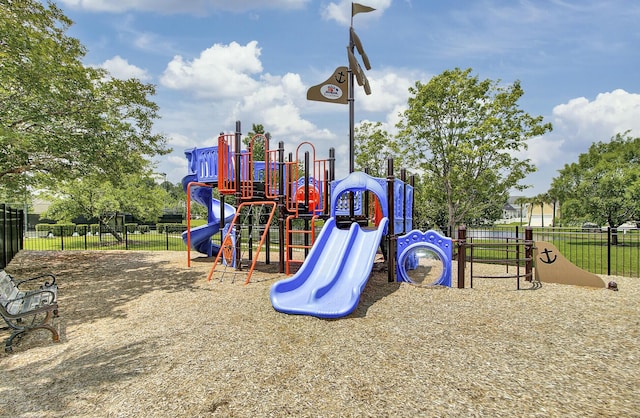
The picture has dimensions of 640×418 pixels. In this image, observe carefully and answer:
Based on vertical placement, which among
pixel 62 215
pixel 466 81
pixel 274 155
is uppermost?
pixel 466 81

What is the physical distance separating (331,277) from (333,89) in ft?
18.8

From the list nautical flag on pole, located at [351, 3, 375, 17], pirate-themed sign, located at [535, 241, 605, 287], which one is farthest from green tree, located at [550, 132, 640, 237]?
nautical flag on pole, located at [351, 3, 375, 17]

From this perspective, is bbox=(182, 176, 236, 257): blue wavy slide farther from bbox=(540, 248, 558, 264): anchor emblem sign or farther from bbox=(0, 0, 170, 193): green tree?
bbox=(540, 248, 558, 264): anchor emblem sign

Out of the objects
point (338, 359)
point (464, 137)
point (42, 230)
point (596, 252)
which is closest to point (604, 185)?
point (596, 252)

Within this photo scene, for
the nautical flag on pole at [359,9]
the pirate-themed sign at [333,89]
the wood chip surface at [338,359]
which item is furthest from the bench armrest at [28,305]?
the nautical flag on pole at [359,9]

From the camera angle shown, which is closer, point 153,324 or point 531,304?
point 153,324

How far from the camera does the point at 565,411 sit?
320 centimetres

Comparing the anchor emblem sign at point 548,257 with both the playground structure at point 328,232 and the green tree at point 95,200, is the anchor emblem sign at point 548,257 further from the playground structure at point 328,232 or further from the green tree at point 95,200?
the green tree at point 95,200

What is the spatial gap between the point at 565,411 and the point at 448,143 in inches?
575

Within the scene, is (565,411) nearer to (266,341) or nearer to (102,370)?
(266,341)

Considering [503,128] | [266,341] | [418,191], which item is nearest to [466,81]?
[503,128]

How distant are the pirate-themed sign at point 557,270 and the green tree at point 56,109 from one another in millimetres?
11295

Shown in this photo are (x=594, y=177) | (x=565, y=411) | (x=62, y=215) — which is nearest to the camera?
Result: (x=565, y=411)

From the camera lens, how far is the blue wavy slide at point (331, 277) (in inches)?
242
